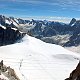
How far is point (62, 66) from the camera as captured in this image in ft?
336

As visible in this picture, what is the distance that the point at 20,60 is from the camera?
326ft

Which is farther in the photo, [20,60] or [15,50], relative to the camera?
[15,50]

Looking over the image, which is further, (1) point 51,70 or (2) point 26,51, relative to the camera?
(2) point 26,51

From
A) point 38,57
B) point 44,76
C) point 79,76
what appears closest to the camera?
point 79,76

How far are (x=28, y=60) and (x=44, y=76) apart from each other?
68.8ft

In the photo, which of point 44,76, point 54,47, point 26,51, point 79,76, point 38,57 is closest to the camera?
point 79,76

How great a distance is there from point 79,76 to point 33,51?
285 feet

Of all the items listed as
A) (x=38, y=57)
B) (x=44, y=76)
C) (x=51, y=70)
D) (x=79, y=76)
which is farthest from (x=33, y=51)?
(x=79, y=76)

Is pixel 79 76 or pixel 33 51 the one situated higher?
pixel 79 76

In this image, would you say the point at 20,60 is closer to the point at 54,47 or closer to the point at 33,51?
the point at 33,51

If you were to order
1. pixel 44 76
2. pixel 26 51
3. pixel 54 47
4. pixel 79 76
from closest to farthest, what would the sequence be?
pixel 79 76, pixel 44 76, pixel 26 51, pixel 54 47

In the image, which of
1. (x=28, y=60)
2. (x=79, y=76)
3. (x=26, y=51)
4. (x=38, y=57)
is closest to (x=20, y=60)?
(x=28, y=60)

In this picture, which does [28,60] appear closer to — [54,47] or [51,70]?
[51,70]

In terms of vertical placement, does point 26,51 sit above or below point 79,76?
below
